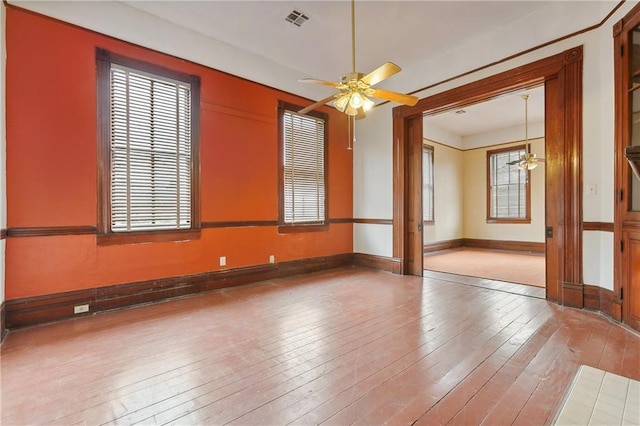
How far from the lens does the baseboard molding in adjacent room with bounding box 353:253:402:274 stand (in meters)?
5.42

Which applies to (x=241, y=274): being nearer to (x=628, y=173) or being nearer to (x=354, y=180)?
(x=354, y=180)

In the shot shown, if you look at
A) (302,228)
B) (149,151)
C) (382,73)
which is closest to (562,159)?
(382,73)

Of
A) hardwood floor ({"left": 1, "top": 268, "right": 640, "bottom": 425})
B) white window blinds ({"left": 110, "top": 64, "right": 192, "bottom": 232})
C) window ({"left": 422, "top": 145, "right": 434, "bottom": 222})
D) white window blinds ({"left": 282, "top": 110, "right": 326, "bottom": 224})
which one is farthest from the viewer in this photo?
window ({"left": 422, "top": 145, "right": 434, "bottom": 222})

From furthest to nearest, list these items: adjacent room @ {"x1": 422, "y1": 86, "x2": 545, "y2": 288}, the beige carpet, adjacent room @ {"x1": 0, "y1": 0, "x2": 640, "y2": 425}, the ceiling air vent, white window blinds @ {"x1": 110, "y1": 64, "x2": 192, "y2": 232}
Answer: adjacent room @ {"x1": 422, "y1": 86, "x2": 545, "y2": 288} < the beige carpet < the ceiling air vent < white window blinds @ {"x1": 110, "y1": 64, "x2": 192, "y2": 232} < adjacent room @ {"x1": 0, "y1": 0, "x2": 640, "y2": 425}

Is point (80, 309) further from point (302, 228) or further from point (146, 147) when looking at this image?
point (302, 228)

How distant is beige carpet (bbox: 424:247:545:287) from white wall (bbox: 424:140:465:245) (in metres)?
A: 0.65

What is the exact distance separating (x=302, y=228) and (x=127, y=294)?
277 centimetres

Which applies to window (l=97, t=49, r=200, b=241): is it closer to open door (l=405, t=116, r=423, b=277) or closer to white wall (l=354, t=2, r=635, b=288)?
open door (l=405, t=116, r=423, b=277)

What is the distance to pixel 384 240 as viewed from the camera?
5637 millimetres

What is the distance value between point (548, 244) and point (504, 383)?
2545 millimetres

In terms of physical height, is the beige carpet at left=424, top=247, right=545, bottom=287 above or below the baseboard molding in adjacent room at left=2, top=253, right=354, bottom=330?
below

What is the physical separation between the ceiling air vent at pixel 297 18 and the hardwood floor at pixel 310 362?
3.62 metres

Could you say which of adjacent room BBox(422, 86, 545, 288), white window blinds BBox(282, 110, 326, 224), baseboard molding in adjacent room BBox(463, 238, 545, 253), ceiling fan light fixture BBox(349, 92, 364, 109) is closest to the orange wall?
white window blinds BBox(282, 110, 326, 224)

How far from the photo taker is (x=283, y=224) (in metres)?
5.11
